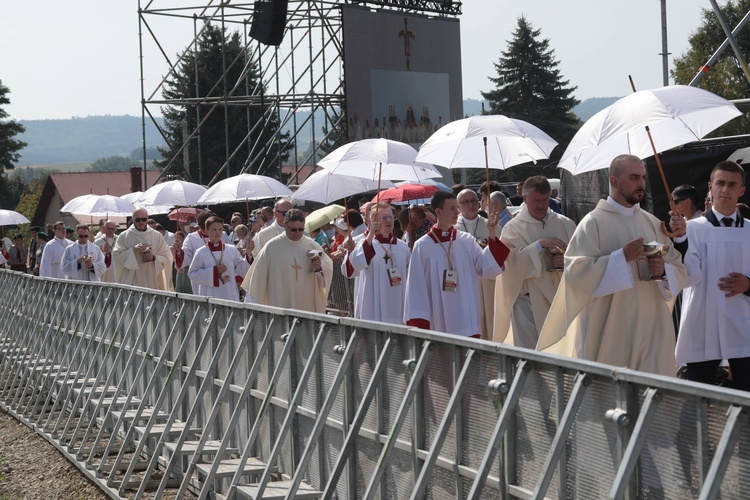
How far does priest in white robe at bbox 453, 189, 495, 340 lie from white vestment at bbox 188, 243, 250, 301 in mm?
4362

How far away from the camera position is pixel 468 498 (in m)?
4.47

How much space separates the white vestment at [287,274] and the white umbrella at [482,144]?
5.06 ft

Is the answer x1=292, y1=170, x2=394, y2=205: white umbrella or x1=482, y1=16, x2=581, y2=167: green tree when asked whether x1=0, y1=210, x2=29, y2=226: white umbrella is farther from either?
x1=482, y1=16, x2=581, y2=167: green tree

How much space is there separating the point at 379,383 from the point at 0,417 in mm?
9151

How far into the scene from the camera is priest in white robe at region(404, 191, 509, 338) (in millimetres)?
8953

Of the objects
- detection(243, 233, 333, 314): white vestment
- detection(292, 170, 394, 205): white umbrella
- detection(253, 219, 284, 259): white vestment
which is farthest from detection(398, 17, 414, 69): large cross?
detection(243, 233, 333, 314): white vestment

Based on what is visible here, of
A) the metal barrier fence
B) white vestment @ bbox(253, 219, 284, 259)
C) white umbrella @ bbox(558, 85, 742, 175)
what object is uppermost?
white umbrella @ bbox(558, 85, 742, 175)

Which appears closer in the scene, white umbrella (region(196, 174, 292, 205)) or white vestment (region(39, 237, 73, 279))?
white umbrella (region(196, 174, 292, 205))

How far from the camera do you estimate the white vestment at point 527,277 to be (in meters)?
8.78

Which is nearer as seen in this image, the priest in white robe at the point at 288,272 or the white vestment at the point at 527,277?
the white vestment at the point at 527,277

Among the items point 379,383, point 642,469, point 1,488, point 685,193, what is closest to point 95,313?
point 1,488

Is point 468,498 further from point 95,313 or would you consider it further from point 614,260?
point 95,313

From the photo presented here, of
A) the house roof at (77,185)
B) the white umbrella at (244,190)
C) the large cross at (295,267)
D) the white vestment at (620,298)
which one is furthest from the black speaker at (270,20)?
the house roof at (77,185)

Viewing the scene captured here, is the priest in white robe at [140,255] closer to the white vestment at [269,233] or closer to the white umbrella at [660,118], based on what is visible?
the white vestment at [269,233]
